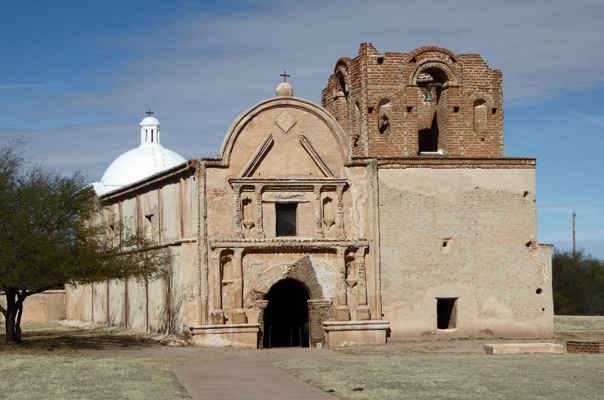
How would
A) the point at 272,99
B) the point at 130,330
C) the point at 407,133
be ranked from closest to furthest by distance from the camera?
the point at 272,99
the point at 407,133
the point at 130,330

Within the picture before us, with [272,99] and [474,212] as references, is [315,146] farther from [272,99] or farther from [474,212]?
[474,212]

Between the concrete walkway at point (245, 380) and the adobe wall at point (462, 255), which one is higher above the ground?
the adobe wall at point (462, 255)

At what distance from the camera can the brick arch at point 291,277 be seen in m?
25.7

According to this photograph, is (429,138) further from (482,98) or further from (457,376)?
(457,376)

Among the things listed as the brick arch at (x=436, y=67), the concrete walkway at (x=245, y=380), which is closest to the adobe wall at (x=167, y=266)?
the concrete walkway at (x=245, y=380)

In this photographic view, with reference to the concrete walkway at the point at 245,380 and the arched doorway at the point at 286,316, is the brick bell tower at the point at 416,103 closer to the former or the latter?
the arched doorway at the point at 286,316

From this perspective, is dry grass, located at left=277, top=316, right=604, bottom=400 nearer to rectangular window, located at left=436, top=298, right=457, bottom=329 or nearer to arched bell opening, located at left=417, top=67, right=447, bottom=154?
rectangular window, located at left=436, top=298, right=457, bottom=329

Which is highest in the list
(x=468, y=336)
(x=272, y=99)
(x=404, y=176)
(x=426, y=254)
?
(x=272, y=99)

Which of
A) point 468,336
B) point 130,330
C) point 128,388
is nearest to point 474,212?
point 468,336

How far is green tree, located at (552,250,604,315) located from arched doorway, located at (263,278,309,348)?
27582 millimetres

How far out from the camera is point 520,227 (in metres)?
27.5

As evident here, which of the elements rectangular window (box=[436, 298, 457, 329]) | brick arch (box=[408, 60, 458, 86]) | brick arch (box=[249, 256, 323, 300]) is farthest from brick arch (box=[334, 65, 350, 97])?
rectangular window (box=[436, 298, 457, 329])

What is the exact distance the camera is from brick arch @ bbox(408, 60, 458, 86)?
2825cm

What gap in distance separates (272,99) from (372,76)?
3.46 metres
